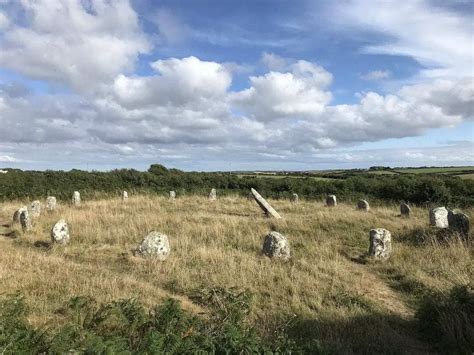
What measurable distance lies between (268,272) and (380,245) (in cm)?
350

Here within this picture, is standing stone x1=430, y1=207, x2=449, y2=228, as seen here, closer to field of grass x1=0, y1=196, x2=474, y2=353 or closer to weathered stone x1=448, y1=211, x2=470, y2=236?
field of grass x1=0, y1=196, x2=474, y2=353

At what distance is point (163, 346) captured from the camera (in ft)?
15.3

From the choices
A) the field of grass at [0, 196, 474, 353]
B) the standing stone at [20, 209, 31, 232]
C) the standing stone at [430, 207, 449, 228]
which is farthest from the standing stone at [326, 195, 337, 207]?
the standing stone at [20, 209, 31, 232]

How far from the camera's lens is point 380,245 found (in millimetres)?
11375

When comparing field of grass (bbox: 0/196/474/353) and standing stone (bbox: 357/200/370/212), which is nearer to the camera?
field of grass (bbox: 0/196/474/353)

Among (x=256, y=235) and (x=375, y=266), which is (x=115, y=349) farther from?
(x=256, y=235)

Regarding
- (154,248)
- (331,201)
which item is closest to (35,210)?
(154,248)

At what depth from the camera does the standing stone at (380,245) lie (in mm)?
11305

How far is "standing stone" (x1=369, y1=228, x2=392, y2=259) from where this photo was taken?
445 inches

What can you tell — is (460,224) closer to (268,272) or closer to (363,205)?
(268,272)

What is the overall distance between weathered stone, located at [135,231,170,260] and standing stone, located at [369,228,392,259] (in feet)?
16.3

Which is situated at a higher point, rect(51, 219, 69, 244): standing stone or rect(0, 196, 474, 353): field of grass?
rect(51, 219, 69, 244): standing stone

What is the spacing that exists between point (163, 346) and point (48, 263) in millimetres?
5639

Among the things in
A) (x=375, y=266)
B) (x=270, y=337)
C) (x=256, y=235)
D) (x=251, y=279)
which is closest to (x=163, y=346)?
(x=270, y=337)
